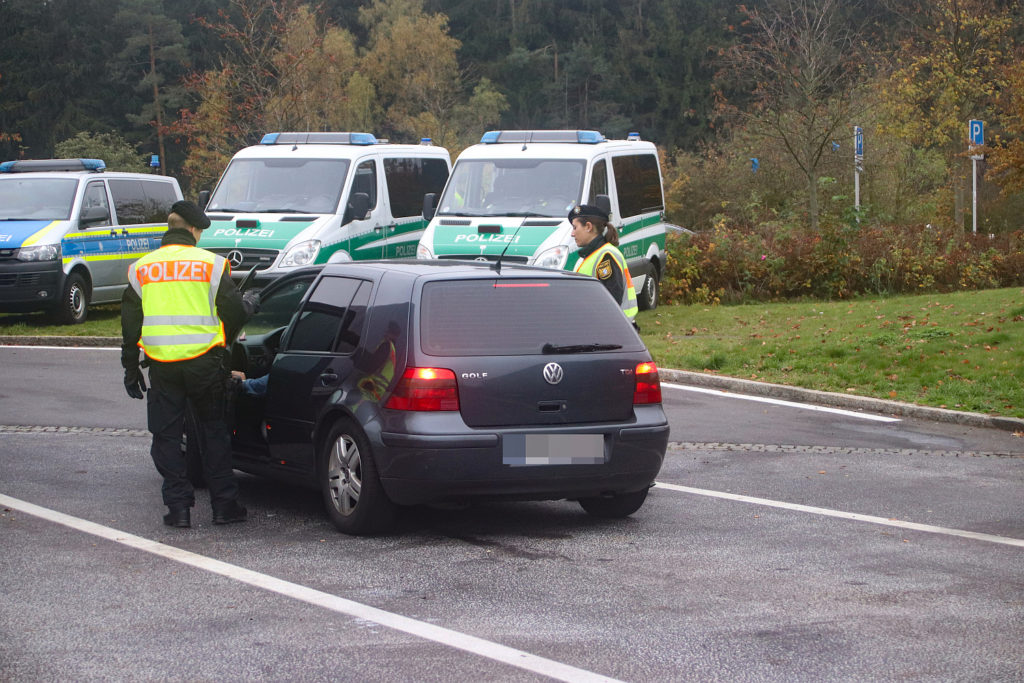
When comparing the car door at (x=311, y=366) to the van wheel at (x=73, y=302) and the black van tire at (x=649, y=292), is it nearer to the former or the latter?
the van wheel at (x=73, y=302)

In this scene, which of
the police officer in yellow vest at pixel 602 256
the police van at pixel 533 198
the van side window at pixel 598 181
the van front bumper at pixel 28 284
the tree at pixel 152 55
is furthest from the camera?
the tree at pixel 152 55

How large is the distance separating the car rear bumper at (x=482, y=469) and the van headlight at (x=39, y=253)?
1228 cm

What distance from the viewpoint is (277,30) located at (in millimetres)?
32062

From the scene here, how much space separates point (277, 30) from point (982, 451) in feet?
82.4

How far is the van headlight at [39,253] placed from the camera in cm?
1744

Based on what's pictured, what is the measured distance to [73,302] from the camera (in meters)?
18.1

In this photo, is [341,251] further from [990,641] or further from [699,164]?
[699,164]

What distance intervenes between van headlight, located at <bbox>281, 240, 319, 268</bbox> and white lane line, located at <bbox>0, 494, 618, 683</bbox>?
28.3 feet

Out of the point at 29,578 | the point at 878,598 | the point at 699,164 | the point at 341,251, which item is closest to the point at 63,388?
the point at 341,251

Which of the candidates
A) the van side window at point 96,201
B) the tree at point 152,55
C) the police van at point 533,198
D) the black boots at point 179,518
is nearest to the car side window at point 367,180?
the police van at point 533,198

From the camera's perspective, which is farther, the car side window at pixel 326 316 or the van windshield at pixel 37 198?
the van windshield at pixel 37 198

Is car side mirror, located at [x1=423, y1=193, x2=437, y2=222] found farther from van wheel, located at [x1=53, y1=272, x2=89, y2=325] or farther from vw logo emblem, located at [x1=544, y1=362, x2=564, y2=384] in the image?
vw logo emblem, located at [x1=544, y1=362, x2=564, y2=384]

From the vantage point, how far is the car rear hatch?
669 cm

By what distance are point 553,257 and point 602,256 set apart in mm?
6154
